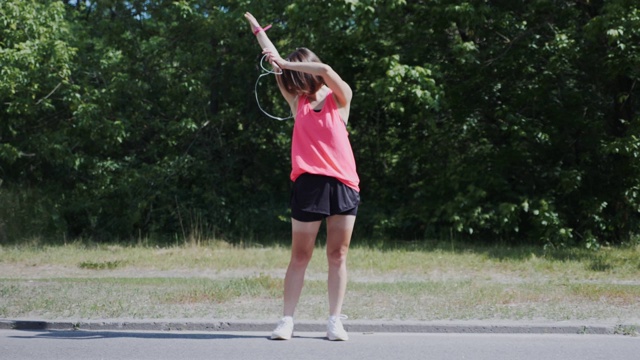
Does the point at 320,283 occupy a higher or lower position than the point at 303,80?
lower

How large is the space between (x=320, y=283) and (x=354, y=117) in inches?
313

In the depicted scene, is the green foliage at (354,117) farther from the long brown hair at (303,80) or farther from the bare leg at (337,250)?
the bare leg at (337,250)

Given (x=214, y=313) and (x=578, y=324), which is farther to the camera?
(x=214, y=313)

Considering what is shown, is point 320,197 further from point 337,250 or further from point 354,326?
point 354,326

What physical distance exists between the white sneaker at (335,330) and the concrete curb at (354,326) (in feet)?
2.06

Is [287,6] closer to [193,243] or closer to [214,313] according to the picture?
[193,243]

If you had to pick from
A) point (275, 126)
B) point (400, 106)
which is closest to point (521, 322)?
point (400, 106)

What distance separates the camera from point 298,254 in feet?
22.2

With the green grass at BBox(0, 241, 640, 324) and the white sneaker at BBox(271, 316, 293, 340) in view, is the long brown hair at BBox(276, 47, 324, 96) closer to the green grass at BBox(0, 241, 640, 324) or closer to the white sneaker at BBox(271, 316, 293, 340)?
the white sneaker at BBox(271, 316, 293, 340)

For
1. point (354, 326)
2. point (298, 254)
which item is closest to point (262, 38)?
point (298, 254)

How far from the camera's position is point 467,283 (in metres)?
10.5

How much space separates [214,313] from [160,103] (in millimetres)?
10967

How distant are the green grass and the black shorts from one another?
5.50 feet

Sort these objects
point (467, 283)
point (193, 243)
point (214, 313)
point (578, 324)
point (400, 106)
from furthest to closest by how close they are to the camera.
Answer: point (193, 243)
point (400, 106)
point (467, 283)
point (214, 313)
point (578, 324)
